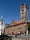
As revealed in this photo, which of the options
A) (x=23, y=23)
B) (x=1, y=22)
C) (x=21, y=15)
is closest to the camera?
(x=1, y=22)

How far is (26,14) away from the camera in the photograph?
5641 cm

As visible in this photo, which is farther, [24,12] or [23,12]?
[23,12]

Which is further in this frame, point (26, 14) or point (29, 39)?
point (26, 14)

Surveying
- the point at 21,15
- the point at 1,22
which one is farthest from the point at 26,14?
the point at 1,22

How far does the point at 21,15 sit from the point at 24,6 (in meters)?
4.71

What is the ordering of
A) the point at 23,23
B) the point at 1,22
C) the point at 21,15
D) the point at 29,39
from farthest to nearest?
1. the point at 21,15
2. the point at 23,23
3. the point at 1,22
4. the point at 29,39

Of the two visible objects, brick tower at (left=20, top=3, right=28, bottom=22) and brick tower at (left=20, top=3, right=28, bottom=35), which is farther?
brick tower at (left=20, top=3, right=28, bottom=22)

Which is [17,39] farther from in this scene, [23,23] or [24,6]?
[24,6]

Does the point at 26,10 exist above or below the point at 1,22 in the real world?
above

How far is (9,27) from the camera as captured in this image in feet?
192

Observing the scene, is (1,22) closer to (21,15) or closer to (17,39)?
(21,15)

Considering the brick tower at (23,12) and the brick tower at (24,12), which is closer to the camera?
the brick tower at (24,12)

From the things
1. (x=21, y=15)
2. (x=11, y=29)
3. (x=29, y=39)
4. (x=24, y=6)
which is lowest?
(x=29, y=39)

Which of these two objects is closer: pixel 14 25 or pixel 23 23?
pixel 23 23
